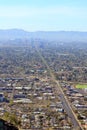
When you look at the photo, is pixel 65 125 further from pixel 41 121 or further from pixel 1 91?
pixel 1 91

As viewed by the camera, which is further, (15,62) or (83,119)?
(15,62)

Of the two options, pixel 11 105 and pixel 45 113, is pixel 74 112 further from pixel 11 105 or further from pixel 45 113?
pixel 11 105

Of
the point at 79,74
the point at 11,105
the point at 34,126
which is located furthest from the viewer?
the point at 79,74

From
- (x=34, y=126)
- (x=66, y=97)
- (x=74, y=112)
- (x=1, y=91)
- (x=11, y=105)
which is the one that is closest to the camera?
(x=34, y=126)

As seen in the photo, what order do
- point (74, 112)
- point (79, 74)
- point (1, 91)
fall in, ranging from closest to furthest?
point (74, 112), point (1, 91), point (79, 74)

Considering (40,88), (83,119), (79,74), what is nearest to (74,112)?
(83,119)

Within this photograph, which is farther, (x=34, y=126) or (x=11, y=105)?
(x=11, y=105)

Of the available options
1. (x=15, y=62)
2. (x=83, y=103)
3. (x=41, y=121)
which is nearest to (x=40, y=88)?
(x=83, y=103)

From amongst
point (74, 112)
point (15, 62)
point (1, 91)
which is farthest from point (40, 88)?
point (15, 62)

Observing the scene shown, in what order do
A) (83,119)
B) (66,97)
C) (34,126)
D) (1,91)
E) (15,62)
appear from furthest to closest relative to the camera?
1. (15,62)
2. (1,91)
3. (66,97)
4. (83,119)
5. (34,126)
